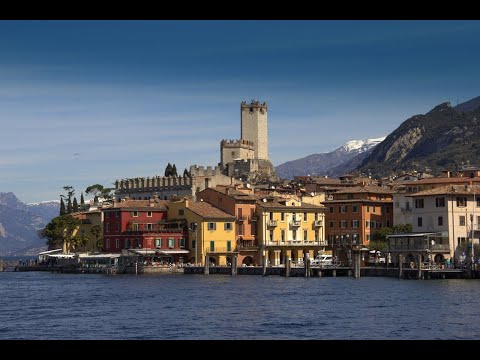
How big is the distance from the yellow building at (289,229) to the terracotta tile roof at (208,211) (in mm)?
3888

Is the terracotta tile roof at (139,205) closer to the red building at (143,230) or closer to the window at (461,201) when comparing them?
the red building at (143,230)

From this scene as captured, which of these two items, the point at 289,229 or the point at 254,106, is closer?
the point at 289,229

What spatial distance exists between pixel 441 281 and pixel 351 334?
34522mm

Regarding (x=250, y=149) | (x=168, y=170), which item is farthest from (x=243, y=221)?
(x=250, y=149)

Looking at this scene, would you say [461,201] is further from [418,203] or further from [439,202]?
[418,203]

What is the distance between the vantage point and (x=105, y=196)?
5241 inches

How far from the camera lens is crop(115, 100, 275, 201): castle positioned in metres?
113

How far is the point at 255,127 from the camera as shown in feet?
A: 540

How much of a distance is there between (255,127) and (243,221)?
7582 centimetres

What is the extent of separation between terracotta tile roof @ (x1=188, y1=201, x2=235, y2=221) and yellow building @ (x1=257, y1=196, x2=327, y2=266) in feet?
12.8
